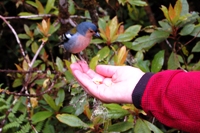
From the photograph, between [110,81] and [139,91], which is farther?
[110,81]

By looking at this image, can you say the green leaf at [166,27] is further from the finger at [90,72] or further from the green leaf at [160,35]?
the finger at [90,72]

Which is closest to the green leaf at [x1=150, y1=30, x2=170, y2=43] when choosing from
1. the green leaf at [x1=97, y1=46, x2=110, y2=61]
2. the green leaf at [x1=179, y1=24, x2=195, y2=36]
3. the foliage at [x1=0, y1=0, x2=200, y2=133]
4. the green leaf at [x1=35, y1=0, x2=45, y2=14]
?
the foliage at [x1=0, y1=0, x2=200, y2=133]

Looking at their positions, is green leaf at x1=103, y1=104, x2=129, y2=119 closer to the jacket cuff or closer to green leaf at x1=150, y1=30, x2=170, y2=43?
the jacket cuff

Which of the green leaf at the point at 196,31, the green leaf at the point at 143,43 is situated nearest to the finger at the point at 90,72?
the green leaf at the point at 143,43

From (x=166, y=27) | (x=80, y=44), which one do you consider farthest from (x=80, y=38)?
(x=166, y=27)

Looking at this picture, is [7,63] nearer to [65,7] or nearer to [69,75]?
[65,7]

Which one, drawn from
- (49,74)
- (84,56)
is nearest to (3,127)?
(49,74)

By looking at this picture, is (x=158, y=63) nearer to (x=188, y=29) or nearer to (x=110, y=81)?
(x=188, y=29)
